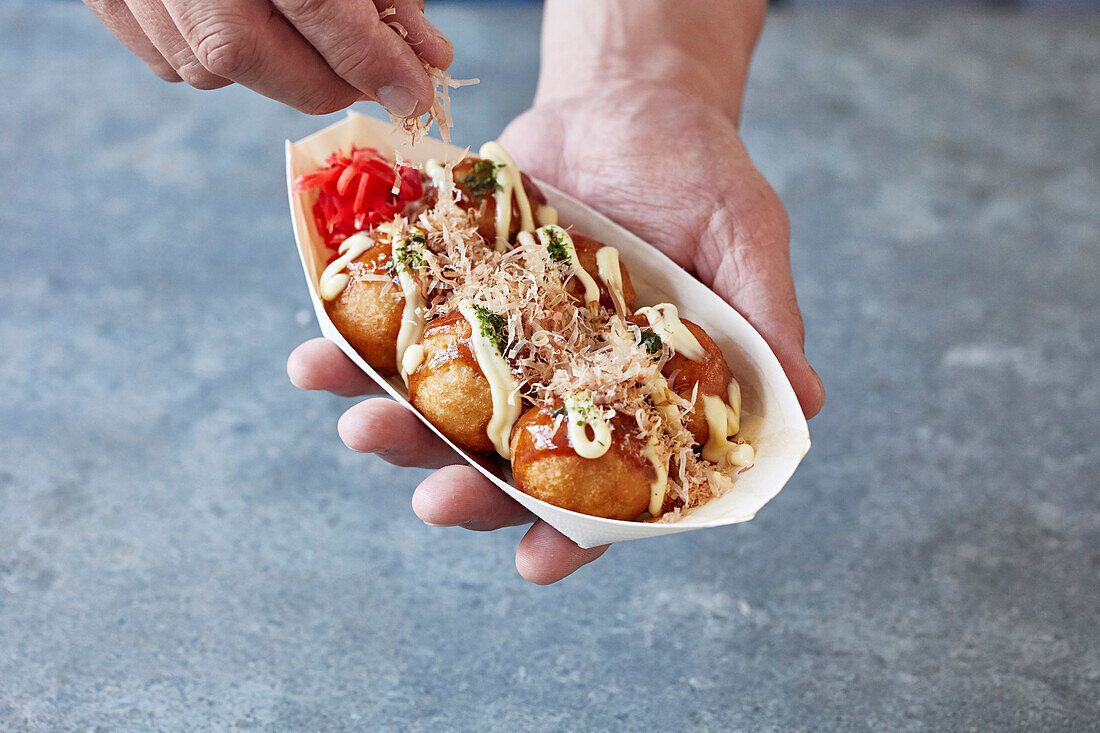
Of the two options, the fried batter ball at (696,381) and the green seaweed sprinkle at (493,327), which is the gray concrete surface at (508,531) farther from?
the green seaweed sprinkle at (493,327)

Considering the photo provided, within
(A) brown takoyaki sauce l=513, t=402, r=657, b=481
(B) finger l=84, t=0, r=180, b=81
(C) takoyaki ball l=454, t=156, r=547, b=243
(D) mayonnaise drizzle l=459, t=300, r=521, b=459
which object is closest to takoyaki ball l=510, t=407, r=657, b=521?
(A) brown takoyaki sauce l=513, t=402, r=657, b=481

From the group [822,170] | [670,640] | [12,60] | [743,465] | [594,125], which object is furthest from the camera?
[12,60]

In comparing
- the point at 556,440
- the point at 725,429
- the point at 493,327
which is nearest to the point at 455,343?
the point at 493,327

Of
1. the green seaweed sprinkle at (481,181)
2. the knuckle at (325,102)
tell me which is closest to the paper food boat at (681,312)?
the green seaweed sprinkle at (481,181)

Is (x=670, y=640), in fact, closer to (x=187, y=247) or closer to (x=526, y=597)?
(x=526, y=597)

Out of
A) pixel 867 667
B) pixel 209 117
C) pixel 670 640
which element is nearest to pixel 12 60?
pixel 209 117
